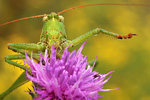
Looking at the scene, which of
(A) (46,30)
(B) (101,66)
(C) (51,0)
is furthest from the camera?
(C) (51,0)

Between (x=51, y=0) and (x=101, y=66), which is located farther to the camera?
(x=51, y=0)

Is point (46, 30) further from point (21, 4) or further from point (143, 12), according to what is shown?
point (143, 12)

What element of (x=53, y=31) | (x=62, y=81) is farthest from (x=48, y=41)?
(x=62, y=81)

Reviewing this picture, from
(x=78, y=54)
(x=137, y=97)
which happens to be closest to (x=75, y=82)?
(x=78, y=54)

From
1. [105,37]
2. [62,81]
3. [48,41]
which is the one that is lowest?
[62,81]

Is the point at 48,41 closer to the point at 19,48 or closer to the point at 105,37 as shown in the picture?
the point at 19,48

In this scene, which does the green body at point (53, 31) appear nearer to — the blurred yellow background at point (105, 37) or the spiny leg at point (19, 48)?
the spiny leg at point (19, 48)

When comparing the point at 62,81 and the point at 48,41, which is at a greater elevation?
the point at 48,41
